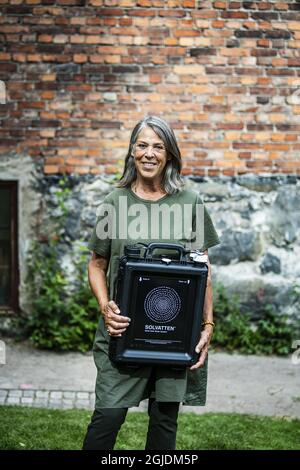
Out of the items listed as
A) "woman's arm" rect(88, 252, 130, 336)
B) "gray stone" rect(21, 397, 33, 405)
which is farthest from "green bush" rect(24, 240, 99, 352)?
"woman's arm" rect(88, 252, 130, 336)

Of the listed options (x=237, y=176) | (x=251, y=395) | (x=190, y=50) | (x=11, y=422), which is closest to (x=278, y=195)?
(x=237, y=176)

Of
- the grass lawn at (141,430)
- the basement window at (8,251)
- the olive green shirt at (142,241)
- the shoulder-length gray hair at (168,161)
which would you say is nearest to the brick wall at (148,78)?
the basement window at (8,251)

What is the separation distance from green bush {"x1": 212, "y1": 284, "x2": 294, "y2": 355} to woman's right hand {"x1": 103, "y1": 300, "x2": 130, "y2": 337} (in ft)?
11.0

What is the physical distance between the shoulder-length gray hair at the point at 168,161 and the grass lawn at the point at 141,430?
68.2 inches

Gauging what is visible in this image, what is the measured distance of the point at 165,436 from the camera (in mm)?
3066

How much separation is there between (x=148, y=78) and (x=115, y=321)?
376cm

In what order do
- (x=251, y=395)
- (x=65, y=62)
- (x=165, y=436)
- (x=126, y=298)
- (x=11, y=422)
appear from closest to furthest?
(x=126, y=298), (x=165, y=436), (x=11, y=422), (x=251, y=395), (x=65, y=62)

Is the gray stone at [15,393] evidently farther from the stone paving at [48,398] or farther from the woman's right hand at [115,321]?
the woman's right hand at [115,321]

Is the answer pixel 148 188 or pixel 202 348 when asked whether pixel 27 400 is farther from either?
pixel 148 188

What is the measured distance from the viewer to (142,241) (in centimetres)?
303

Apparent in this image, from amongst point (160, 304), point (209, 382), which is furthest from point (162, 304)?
point (209, 382)

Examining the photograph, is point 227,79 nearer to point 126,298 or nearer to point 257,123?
point 257,123

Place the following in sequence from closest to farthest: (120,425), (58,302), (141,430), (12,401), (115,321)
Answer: (115,321) < (120,425) < (141,430) < (12,401) < (58,302)

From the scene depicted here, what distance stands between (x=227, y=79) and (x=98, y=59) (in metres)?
1.22
